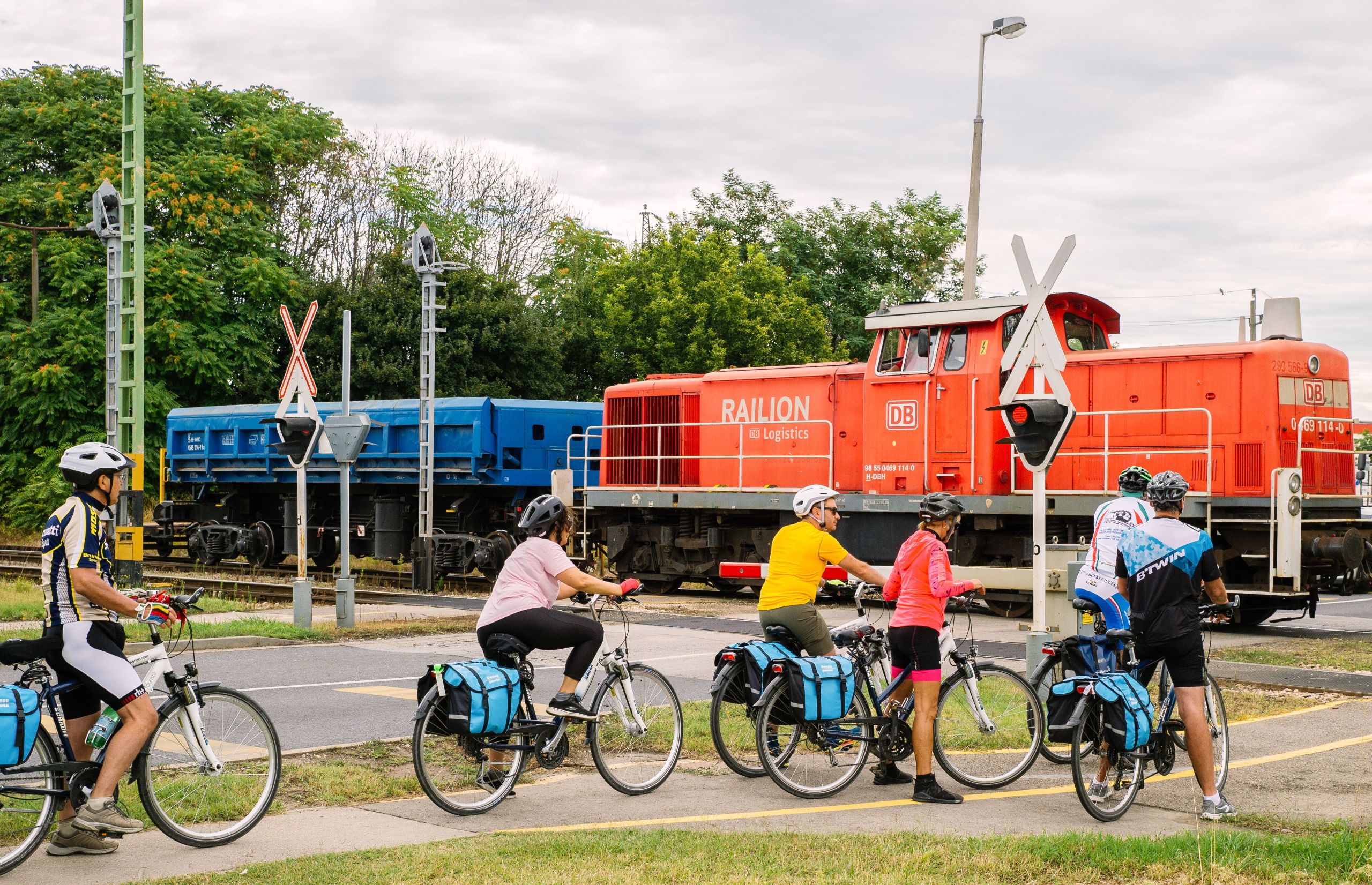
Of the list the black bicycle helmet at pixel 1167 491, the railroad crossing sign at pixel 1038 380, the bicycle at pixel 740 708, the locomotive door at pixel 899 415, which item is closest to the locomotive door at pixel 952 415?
the locomotive door at pixel 899 415

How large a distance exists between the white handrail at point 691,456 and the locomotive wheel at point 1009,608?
2.88 metres

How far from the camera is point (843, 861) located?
235 inches

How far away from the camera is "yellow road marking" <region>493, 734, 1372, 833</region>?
682cm

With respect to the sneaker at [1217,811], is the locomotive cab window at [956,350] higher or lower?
higher

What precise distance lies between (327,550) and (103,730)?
20.7m

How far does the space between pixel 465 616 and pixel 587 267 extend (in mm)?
30184

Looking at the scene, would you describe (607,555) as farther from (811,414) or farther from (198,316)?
(198,316)

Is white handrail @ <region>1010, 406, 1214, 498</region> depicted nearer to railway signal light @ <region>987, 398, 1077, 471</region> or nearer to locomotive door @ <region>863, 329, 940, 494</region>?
locomotive door @ <region>863, 329, 940, 494</region>

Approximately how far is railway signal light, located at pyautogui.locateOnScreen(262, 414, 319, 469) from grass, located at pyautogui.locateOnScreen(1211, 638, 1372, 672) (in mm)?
9968

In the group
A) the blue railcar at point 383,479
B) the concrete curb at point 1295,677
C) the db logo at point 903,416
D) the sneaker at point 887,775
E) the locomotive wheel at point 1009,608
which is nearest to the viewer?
the sneaker at point 887,775

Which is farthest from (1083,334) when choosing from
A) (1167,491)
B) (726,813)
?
(726,813)

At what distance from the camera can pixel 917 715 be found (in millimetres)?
7410

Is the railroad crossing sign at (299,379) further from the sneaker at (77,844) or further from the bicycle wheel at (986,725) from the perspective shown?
the bicycle wheel at (986,725)

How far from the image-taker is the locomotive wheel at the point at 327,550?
26250 millimetres
